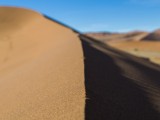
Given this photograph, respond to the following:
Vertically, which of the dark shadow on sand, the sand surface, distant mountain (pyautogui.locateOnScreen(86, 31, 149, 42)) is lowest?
distant mountain (pyautogui.locateOnScreen(86, 31, 149, 42))

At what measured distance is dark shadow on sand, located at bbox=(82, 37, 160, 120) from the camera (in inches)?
168

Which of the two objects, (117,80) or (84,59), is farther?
(84,59)

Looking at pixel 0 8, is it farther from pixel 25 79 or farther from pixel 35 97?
pixel 35 97

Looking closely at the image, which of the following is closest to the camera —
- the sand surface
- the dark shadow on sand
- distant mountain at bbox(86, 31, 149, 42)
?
the dark shadow on sand

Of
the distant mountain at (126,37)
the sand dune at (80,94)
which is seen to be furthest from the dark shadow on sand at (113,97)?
the distant mountain at (126,37)

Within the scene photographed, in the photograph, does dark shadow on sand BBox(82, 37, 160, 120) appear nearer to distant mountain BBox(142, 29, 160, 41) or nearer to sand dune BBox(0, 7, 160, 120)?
sand dune BBox(0, 7, 160, 120)

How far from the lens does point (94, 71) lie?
645 centimetres

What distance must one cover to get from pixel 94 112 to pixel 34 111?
2.84ft

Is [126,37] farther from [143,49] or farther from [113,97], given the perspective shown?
[113,97]

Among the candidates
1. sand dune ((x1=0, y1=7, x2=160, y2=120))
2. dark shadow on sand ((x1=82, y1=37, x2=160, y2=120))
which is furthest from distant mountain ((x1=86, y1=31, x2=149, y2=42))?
dark shadow on sand ((x1=82, y1=37, x2=160, y2=120))

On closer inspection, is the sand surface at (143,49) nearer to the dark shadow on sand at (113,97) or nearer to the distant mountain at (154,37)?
the dark shadow on sand at (113,97)

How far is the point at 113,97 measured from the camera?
508 cm

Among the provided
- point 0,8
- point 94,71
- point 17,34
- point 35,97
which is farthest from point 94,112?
point 0,8

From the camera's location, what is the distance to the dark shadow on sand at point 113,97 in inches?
168
